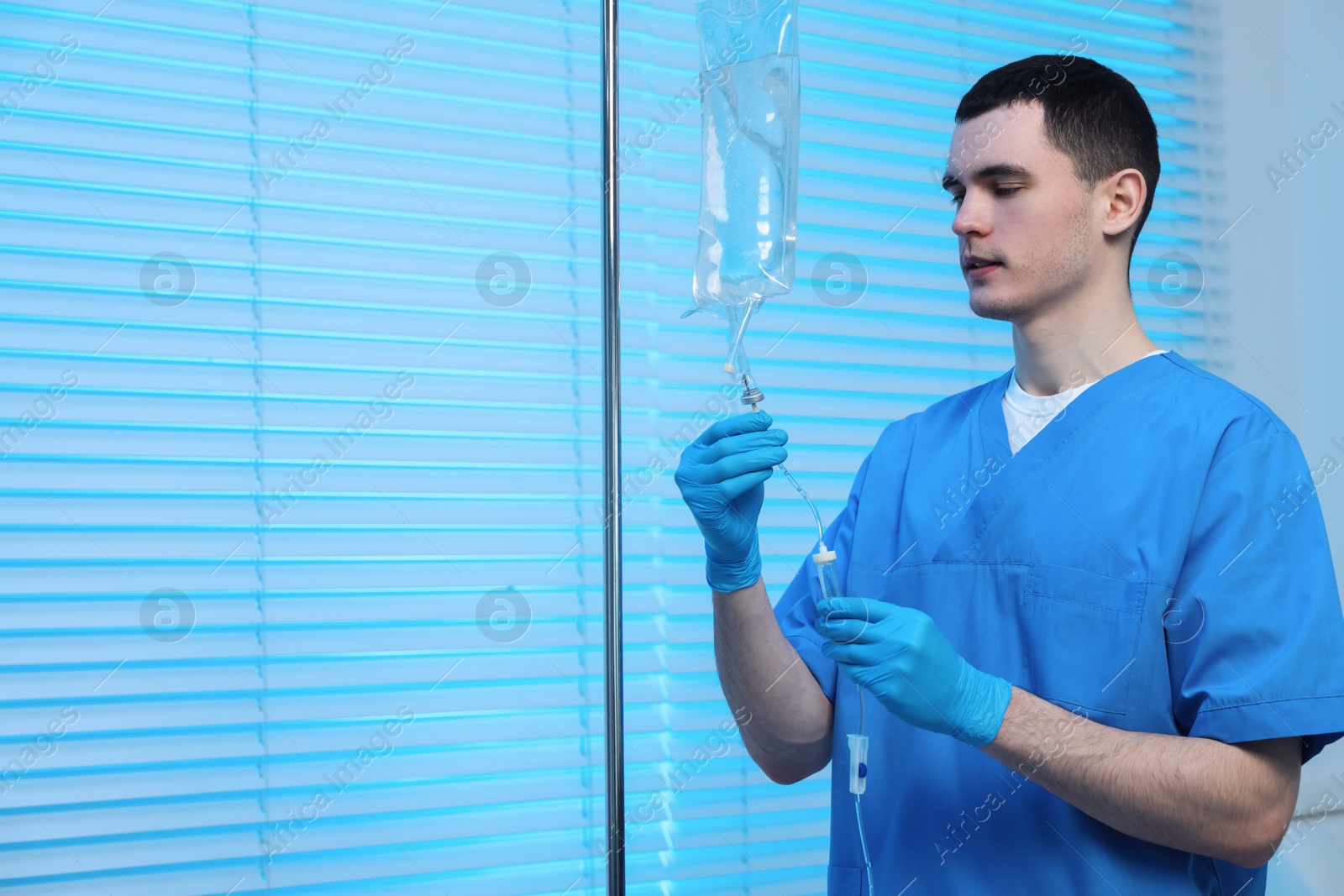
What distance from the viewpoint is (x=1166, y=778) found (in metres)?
0.83

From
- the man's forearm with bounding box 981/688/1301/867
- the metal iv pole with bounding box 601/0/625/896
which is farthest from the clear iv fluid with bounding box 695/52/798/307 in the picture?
the man's forearm with bounding box 981/688/1301/867

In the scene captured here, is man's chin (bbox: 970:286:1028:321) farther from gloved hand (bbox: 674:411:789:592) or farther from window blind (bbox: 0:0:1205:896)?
window blind (bbox: 0:0:1205:896)

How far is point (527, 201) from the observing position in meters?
1.42

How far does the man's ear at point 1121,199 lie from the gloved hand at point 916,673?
0.51m

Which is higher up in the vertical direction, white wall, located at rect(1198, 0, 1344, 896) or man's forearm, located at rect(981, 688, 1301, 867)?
white wall, located at rect(1198, 0, 1344, 896)

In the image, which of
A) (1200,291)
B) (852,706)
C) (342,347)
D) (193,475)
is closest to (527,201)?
(342,347)

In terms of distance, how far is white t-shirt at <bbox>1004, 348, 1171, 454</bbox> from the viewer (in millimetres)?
1081

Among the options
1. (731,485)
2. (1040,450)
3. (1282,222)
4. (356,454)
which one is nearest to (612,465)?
(731,485)

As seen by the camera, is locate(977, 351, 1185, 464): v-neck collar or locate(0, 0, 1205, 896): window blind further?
locate(0, 0, 1205, 896): window blind

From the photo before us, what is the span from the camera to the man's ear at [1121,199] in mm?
1069

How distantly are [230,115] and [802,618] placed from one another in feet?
3.27

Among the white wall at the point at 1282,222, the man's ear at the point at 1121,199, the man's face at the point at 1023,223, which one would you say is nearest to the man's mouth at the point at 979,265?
the man's face at the point at 1023,223

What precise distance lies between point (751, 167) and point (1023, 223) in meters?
0.34

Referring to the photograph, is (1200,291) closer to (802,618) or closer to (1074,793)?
(802,618)
